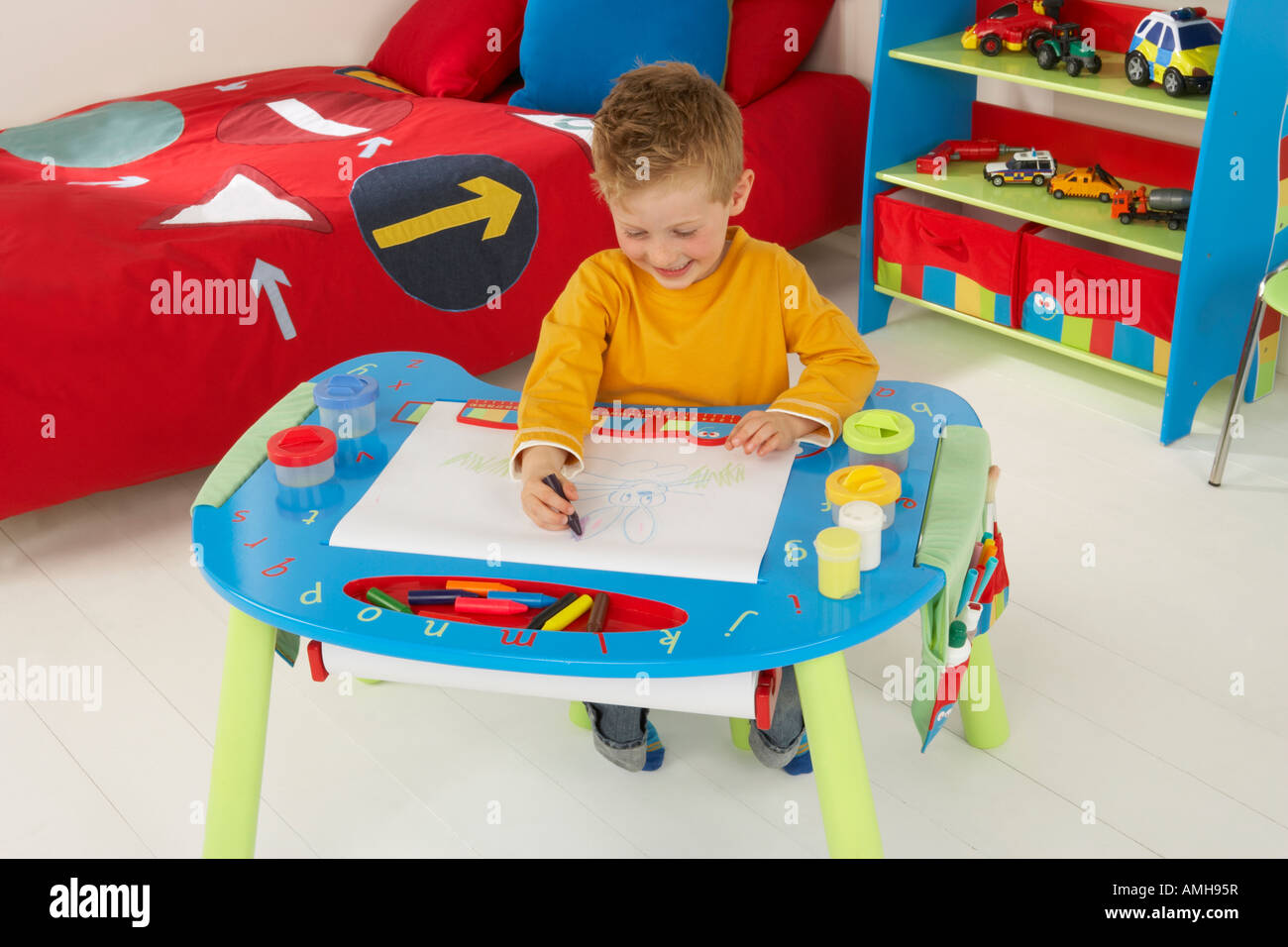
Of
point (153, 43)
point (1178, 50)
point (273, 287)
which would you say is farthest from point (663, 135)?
point (153, 43)

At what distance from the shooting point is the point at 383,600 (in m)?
1.12

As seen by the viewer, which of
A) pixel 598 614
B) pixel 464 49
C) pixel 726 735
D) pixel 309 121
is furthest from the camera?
pixel 464 49

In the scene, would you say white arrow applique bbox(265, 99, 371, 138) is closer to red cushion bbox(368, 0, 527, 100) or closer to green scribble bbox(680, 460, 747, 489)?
red cushion bbox(368, 0, 527, 100)

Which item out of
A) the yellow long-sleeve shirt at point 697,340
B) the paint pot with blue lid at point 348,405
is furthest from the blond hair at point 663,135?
the paint pot with blue lid at point 348,405

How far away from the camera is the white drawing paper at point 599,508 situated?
3.80 ft

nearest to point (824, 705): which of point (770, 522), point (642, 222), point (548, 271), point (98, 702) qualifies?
point (770, 522)

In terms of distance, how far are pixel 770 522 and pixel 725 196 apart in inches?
15.0

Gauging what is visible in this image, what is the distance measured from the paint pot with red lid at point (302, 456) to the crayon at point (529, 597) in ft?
0.91

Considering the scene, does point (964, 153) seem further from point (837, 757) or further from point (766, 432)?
point (837, 757)

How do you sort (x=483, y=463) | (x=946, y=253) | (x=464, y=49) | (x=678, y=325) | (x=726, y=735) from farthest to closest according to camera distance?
(x=464, y=49) < (x=946, y=253) < (x=726, y=735) < (x=678, y=325) < (x=483, y=463)

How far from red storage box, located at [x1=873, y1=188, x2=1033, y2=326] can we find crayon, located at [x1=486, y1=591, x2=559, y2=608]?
161 cm

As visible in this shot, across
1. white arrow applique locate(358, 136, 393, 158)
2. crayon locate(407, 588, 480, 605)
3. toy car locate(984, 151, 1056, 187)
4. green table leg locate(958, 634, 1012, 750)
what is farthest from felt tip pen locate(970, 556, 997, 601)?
white arrow applique locate(358, 136, 393, 158)

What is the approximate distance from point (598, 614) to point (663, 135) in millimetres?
518
